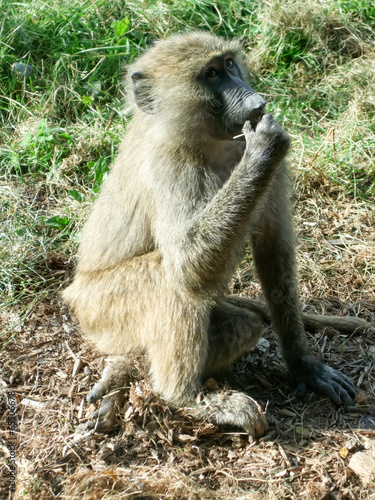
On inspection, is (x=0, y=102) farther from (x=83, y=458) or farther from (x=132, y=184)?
(x=83, y=458)

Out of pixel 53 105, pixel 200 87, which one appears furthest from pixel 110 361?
pixel 53 105

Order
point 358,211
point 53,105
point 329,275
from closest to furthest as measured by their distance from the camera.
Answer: point 329,275
point 358,211
point 53,105

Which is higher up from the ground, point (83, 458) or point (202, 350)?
point (202, 350)

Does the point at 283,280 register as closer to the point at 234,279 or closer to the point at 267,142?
the point at 234,279

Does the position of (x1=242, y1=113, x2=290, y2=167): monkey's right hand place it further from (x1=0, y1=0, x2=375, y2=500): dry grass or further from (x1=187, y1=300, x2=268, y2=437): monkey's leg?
(x1=0, y1=0, x2=375, y2=500): dry grass

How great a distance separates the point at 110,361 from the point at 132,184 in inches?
46.4

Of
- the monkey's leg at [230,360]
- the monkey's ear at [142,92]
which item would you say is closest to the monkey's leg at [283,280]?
the monkey's leg at [230,360]

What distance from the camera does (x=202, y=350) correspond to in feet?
12.3

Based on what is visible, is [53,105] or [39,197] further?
[53,105]

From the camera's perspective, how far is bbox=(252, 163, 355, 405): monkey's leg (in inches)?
163

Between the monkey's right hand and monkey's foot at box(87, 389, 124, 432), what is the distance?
169cm

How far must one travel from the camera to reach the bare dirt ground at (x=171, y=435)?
11.1 ft

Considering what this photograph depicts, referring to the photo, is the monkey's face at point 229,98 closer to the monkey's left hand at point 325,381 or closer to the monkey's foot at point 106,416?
the monkey's left hand at point 325,381

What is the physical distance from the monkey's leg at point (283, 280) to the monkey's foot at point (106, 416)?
1229mm
